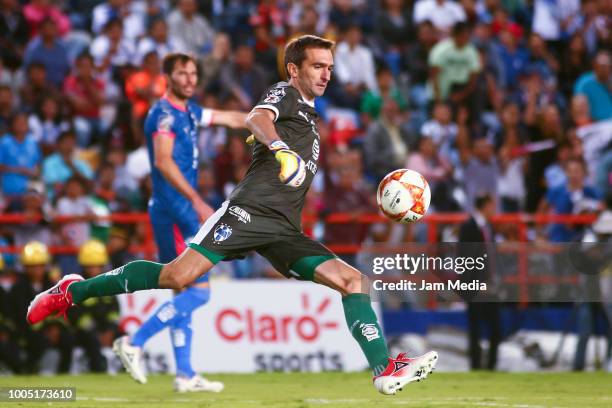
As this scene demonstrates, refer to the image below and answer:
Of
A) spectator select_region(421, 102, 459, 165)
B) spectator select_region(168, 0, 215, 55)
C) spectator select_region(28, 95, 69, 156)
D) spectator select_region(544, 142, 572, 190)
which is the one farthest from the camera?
spectator select_region(168, 0, 215, 55)

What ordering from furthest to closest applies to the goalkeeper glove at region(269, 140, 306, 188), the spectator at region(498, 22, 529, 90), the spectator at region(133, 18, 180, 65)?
the spectator at region(498, 22, 529, 90) → the spectator at region(133, 18, 180, 65) → the goalkeeper glove at region(269, 140, 306, 188)

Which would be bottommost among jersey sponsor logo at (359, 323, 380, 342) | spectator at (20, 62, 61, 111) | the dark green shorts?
jersey sponsor logo at (359, 323, 380, 342)

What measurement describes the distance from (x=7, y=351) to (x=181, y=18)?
740cm

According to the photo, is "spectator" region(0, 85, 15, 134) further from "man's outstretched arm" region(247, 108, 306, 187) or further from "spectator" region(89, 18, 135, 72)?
"man's outstretched arm" region(247, 108, 306, 187)

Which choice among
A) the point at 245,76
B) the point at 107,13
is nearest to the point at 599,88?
the point at 245,76

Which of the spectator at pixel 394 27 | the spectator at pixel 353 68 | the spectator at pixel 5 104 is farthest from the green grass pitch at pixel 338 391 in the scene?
the spectator at pixel 394 27

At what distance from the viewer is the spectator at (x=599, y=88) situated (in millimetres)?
18641

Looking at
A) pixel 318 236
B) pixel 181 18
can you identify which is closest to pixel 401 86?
pixel 181 18

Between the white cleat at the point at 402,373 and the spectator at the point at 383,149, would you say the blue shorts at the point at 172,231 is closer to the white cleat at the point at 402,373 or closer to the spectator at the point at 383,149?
the white cleat at the point at 402,373

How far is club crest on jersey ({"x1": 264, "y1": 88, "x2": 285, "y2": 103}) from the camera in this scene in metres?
8.39

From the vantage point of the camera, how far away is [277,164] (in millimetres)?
8617

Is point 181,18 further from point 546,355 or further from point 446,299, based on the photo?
point 546,355

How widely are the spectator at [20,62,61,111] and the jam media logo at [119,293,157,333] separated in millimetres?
4341

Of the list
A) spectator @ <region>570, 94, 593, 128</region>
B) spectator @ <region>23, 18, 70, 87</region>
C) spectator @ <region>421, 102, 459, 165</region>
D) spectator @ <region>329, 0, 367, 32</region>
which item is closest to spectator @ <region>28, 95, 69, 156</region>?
spectator @ <region>23, 18, 70, 87</region>
